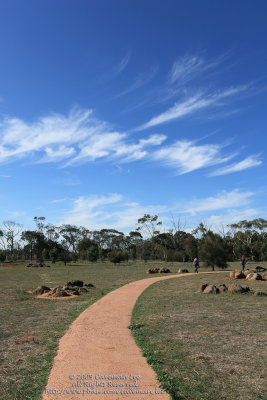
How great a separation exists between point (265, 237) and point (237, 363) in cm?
6929

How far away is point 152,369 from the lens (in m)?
6.05

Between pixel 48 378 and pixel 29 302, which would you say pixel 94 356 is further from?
pixel 29 302

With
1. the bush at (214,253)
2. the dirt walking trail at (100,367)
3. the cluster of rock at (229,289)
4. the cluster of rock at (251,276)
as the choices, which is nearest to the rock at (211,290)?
the cluster of rock at (229,289)

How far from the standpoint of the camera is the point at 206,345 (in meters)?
7.76

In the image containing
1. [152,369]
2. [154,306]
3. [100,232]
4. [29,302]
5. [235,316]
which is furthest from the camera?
[100,232]

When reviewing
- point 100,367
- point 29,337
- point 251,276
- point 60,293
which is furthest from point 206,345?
point 251,276

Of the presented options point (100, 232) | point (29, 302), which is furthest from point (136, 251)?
point (29, 302)

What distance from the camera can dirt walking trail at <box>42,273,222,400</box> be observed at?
5.12m

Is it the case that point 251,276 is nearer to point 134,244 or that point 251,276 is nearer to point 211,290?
point 211,290

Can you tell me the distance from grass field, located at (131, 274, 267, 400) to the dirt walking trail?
313mm

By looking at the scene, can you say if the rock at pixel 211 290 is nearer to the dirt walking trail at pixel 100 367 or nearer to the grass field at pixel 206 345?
the grass field at pixel 206 345

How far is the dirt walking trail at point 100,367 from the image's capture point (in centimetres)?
512

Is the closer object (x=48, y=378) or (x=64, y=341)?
(x=48, y=378)

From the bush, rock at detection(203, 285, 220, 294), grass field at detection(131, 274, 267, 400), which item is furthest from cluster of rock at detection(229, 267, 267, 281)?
the bush
